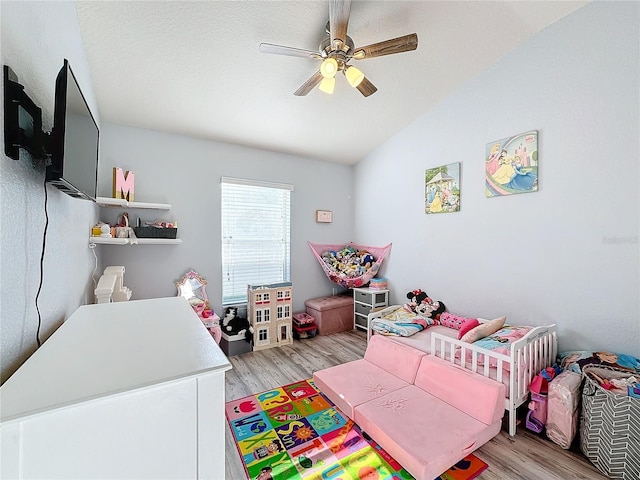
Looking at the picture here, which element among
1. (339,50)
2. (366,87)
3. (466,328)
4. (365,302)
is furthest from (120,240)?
(466,328)

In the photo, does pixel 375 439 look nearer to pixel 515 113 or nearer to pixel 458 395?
pixel 458 395

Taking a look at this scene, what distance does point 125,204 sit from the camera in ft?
8.25

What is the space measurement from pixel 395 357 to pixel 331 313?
1.45 meters

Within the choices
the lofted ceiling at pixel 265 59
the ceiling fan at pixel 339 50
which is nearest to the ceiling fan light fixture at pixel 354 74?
the ceiling fan at pixel 339 50

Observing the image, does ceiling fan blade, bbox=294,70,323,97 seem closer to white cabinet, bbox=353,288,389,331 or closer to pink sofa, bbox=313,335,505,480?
Answer: pink sofa, bbox=313,335,505,480

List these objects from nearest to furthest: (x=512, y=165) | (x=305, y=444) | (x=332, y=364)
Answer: (x=305, y=444) < (x=512, y=165) < (x=332, y=364)

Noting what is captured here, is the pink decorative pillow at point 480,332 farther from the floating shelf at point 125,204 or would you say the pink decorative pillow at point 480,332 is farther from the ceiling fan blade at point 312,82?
the floating shelf at point 125,204

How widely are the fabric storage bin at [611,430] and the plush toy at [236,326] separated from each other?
9.50 ft


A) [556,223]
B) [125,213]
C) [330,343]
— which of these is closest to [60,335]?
[125,213]

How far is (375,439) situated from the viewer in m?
1.76

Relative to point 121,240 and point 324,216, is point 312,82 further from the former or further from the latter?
point 324,216

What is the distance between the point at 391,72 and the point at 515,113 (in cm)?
121

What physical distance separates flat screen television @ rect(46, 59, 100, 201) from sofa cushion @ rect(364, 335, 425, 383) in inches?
96.0

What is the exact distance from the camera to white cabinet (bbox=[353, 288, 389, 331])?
373 cm
